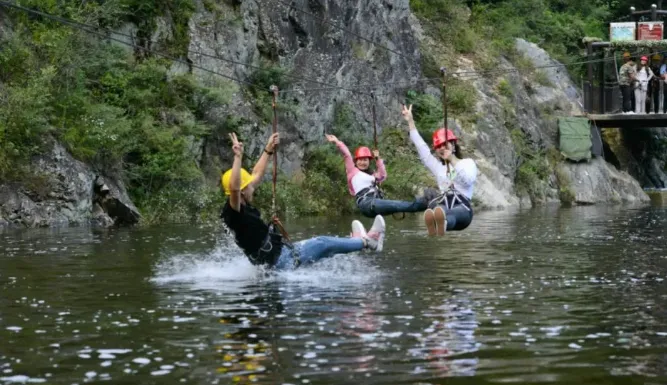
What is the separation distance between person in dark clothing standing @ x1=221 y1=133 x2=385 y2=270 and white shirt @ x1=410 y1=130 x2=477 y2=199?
3.99ft

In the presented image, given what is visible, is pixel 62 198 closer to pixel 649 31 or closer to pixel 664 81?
pixel 664 81

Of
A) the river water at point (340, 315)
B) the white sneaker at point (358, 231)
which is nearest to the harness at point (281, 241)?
the river water at point (340, 315)

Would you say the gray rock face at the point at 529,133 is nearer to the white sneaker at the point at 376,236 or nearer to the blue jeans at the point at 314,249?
the white sneaker at the point at 376,236

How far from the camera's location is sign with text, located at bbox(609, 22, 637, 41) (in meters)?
54.1

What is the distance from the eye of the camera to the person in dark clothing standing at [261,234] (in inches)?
661

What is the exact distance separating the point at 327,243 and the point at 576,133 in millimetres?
36456

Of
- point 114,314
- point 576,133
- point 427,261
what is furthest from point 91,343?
point 576,133

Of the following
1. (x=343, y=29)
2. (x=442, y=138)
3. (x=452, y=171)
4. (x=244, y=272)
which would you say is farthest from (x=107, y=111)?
(x=452, y=171)

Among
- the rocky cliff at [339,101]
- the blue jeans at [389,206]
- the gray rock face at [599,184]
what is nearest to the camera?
the blue jeans at [389,206]

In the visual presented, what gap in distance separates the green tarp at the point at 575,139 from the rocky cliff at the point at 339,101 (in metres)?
0.45

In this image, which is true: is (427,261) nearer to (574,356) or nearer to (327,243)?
(327,243)

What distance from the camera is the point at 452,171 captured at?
1952 cm

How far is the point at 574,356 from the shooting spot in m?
11.1

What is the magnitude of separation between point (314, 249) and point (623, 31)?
38.9 m
